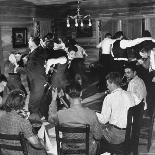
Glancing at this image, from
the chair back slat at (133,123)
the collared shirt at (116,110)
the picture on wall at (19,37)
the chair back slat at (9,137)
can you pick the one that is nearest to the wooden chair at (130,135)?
the chair back slat at (133,123)

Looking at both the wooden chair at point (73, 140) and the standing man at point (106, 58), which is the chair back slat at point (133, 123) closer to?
the wooden chair at point (73, 140)

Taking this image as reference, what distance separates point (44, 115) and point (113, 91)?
296 centimetres

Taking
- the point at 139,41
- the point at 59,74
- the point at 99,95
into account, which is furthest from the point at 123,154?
the point at 99,95

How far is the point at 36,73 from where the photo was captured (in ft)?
21.7

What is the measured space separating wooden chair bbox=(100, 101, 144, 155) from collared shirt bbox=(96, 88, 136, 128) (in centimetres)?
16

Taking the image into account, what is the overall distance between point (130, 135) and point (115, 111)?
35 centimetres

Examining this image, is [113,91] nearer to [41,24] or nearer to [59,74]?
[59,74]

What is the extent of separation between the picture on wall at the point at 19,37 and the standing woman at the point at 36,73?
15.3ft

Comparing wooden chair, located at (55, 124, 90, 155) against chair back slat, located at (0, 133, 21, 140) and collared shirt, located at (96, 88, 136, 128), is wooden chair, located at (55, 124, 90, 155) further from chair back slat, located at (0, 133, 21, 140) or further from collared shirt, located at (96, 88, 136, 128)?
collared shirt, located at (96, 88, 136, 128)

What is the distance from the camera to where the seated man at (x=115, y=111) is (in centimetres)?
425

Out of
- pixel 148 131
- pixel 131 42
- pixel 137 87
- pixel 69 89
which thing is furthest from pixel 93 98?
pixel 69 89

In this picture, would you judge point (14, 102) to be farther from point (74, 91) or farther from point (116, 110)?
point (116, 110)

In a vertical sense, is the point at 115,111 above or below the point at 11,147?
above

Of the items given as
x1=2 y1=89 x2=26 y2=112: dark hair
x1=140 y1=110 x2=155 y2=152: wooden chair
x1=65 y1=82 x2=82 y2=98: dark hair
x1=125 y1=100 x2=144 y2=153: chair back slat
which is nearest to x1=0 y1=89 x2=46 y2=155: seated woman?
x1=2 y1=89 x2=26 y2=112: dark hair
